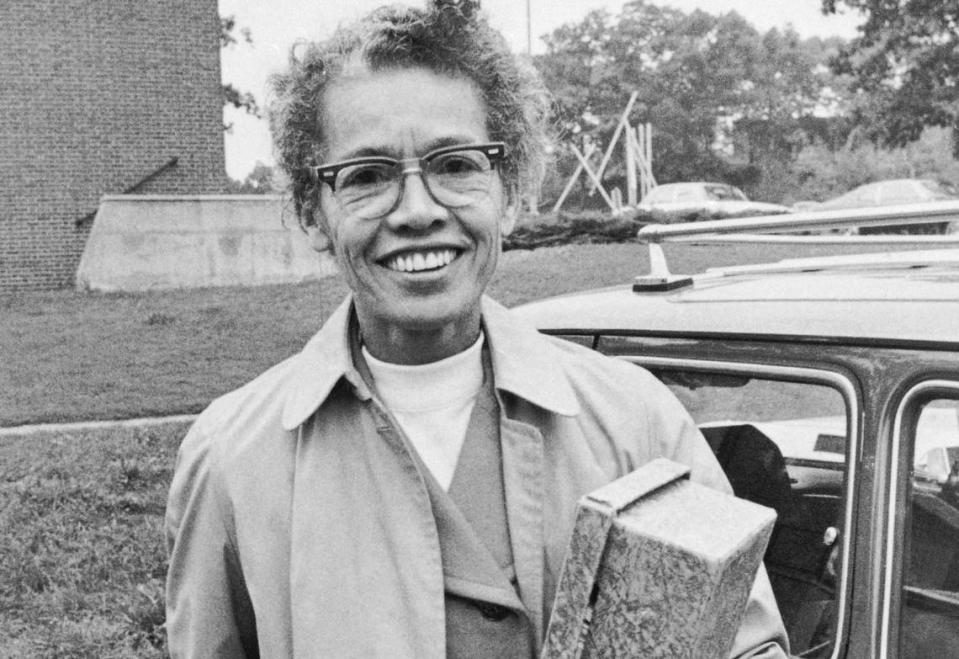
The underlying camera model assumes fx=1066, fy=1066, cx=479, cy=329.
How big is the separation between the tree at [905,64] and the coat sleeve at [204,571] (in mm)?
22106

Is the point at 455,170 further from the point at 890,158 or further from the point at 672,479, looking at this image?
the point at 890,158

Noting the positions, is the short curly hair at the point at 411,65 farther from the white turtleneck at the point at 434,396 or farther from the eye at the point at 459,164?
the white turtleneck at the point at 434,396

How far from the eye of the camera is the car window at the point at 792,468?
2.20m

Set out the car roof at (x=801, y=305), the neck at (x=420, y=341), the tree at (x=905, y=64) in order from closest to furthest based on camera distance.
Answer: the neck at (x=420, y=341) → the car roof at (x=801, y=305) → the tree at (x=905, y=64)

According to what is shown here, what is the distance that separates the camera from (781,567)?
92.7 inches

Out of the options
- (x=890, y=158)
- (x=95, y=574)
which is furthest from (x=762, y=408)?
(x=890, y=158)

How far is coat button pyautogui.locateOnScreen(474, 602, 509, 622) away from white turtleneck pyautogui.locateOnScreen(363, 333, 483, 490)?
0.84 ft

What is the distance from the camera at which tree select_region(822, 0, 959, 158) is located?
851 inches

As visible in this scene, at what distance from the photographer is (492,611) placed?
61.6 inches

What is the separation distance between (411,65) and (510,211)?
388 mm

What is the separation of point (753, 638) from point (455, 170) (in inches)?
34.2

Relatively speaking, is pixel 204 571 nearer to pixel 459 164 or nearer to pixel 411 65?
pixel 459 164

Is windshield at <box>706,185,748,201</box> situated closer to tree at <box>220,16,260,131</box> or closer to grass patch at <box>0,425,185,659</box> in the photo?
tree at <box>220,16,260,131</box>

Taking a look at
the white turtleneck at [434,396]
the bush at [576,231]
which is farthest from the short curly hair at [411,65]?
the bush at [576,231]
